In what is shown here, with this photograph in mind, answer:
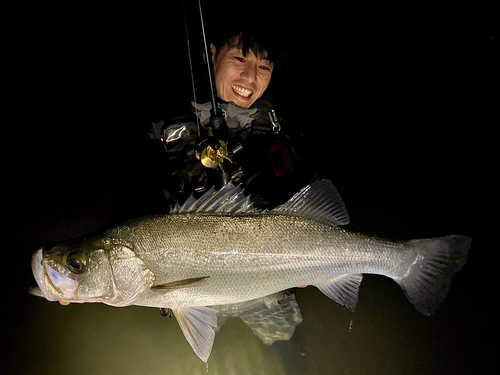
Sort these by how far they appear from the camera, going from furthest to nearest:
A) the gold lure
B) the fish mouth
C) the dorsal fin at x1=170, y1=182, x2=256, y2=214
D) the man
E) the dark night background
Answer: the dark night background
the man
the gold lure
the dorsal fin at x1=170, y1=182, x2=256, y2=214
the fish mouth

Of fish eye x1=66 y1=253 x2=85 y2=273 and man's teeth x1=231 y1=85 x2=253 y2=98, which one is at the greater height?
man's teeth x1=231 y1=85 x2=253 y2=98

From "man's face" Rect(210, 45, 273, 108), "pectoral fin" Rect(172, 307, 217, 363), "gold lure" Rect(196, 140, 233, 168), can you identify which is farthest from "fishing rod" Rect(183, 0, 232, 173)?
"pectoral fin" Rect(172, 307, 217, 363)

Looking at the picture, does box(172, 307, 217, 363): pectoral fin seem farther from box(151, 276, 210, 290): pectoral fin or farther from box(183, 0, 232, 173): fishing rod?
box(183, 0, 232, 173): fishing rod

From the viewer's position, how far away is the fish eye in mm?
1447

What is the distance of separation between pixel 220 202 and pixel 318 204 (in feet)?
1.79

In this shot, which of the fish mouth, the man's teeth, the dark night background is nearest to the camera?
the fish mouth

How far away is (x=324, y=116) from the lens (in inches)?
157

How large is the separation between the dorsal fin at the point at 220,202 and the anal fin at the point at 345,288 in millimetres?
635

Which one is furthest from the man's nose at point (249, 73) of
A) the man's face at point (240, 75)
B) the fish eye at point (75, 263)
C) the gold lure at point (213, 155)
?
the fish eye at point (75, 263)

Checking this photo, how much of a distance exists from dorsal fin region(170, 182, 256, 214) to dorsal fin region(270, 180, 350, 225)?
190mm

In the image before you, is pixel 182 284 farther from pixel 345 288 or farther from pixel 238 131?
pixel 238 131

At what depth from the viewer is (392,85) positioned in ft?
14.1

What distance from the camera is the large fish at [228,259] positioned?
4.83 feet

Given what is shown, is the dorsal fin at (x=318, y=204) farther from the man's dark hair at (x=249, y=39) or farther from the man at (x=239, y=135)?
the man's dark hair at (x=249, y=39)
